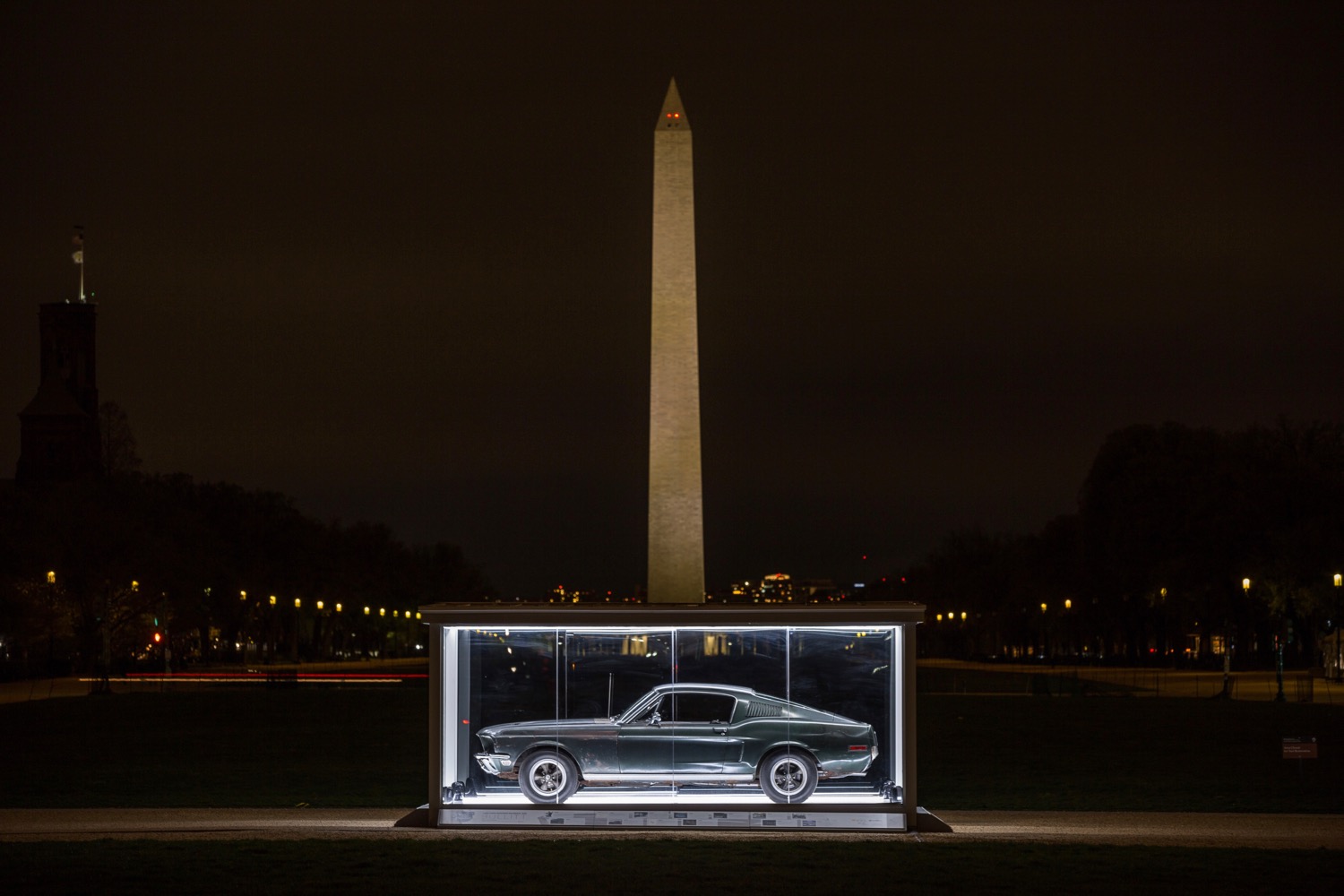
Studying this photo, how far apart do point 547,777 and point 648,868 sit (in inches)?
130

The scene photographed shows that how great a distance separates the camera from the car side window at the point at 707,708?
779 inches

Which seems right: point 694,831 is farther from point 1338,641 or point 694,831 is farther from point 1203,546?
point 1203,546

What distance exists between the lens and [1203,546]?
272ft

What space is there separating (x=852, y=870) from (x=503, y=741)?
16.3 feet

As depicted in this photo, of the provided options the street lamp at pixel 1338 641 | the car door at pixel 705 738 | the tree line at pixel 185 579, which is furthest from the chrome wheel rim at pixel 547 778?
the street lamp at pixel 1338 641

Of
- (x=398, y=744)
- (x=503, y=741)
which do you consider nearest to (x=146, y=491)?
→ (x=398, y=744)

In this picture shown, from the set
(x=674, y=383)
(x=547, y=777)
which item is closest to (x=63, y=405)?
(x=674, y=383)

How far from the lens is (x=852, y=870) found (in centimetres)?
1675

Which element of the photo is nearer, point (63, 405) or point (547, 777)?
point (547, 777)

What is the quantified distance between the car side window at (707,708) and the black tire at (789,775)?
748 mm

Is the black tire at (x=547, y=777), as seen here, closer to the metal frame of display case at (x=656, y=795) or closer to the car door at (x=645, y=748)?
the metal frame of display case at (x=656, y=795)

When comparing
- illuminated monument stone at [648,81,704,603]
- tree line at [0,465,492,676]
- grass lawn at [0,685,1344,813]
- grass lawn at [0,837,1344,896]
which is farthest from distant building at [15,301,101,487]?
grass lawn at [0,837,1344,896]

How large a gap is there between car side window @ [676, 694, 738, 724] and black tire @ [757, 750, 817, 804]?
75cm

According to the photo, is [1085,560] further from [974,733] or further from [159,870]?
[159,870]
